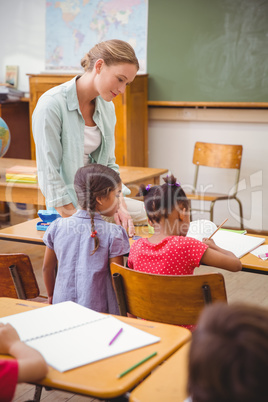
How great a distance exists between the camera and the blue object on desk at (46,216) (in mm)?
2596

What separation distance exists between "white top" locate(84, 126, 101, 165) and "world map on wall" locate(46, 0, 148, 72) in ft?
9.43

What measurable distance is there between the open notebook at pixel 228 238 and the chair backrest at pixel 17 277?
73cm

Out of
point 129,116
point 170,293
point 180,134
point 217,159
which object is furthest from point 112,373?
point 180,134

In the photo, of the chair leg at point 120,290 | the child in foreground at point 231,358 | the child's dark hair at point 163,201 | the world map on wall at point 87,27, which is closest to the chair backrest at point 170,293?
the chair leg at point 120,290

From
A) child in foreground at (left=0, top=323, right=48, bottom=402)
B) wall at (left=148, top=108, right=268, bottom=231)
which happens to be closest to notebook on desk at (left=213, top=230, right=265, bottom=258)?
child in foreground at (left=0, top=323, right=48, bottom=402)

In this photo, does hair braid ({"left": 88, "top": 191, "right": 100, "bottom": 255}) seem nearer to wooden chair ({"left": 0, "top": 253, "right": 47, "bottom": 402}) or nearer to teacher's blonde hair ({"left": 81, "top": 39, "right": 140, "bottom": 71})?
wooden chair ({"left": 0, "top": 253, "right": 47, "bottom": 402})

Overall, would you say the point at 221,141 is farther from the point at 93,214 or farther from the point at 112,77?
the point at 93,214

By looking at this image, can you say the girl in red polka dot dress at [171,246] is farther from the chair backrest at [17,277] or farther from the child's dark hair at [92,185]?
the chair backrest at [17,277]

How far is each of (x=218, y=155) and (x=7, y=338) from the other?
147 inches

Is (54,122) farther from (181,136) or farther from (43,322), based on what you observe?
(181,136)

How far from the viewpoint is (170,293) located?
167 centimetres

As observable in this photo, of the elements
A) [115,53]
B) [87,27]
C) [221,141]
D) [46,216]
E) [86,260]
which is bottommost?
[86,260]

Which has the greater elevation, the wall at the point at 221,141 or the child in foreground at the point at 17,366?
the wall at the point at 221,141

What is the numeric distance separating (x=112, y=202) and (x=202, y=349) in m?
1.32
